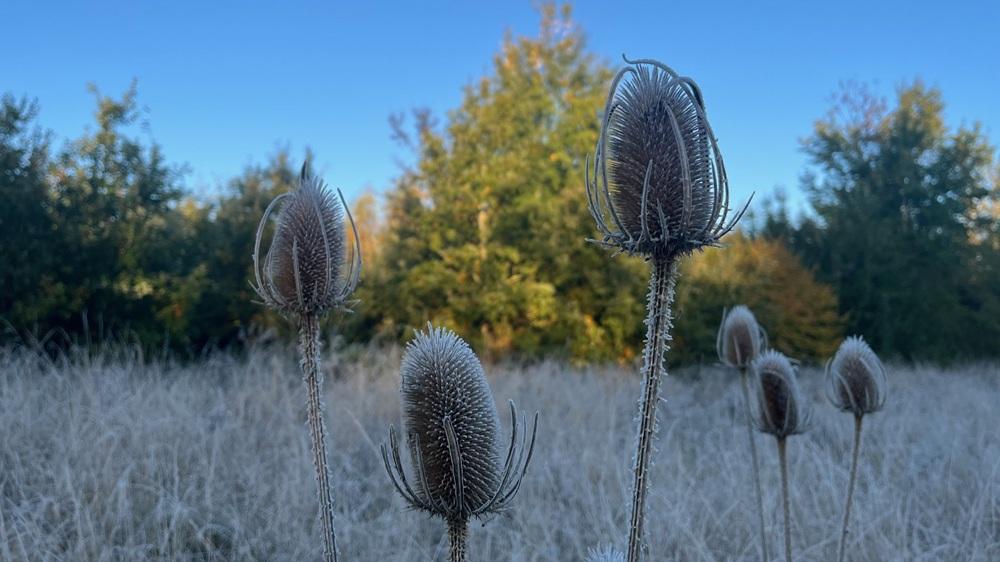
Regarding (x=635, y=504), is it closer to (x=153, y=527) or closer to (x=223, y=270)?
(x=153, y=527)

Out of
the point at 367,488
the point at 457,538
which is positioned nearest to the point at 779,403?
the point at 457,538

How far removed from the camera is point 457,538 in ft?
3.25

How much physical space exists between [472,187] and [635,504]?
9711 mm

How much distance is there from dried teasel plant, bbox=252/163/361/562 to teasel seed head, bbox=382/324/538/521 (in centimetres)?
29

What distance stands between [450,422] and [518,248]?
9.69m

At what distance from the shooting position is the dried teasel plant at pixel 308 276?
1297mm

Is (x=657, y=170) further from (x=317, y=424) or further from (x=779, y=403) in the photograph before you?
(x=779, y=403)

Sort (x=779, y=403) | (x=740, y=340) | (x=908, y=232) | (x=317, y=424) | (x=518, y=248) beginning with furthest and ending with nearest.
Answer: (x=908, y=232)
(x=518, y=248)
(x=740, y=340)
(x=779, y=403)
(x=317, y=424)

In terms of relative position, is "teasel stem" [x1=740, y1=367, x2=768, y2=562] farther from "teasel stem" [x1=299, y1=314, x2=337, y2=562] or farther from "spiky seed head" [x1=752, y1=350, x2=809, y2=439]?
"teasel stem" [x1=299, y1=314, x2=337, y2=562]

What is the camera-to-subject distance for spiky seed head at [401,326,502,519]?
1012 mm

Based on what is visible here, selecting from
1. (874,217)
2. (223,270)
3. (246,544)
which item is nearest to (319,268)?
(246,544)

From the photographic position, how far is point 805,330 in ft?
35.9

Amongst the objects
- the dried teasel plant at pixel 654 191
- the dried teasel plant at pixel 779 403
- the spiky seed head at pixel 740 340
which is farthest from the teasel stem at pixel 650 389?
the spiky seed head at pixel 740 340

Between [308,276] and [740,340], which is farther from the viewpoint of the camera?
[740,340]
